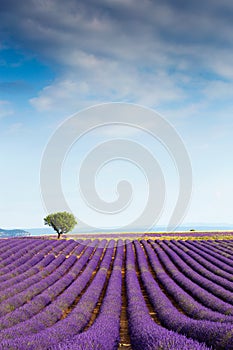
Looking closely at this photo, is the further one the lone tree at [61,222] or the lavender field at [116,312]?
the lone tree at [61,222]

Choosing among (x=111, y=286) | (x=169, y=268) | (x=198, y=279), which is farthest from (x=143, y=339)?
(x=169, y=268)

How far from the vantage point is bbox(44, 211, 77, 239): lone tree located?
4747 centimetres

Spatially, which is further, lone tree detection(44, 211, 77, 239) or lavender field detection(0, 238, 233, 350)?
lone tree detection(44, 211, 77, 239)

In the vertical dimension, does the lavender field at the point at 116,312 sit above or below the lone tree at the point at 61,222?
below

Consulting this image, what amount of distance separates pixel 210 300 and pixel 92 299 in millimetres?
3508

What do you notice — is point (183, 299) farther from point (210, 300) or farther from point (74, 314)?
point (74, 314)

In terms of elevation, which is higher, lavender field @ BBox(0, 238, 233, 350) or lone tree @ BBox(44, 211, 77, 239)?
lone tree @ BBox(44, 211, 77, 239)

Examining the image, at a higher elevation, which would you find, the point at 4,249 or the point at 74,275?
the point at 4,249

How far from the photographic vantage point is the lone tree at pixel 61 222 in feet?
156

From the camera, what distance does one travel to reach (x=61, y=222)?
47344 mm

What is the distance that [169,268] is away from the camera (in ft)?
62.0

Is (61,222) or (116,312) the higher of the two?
(61,222)

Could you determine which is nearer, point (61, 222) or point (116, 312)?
point (116, 312)

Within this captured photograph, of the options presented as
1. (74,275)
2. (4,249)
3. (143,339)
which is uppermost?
(4,249)
